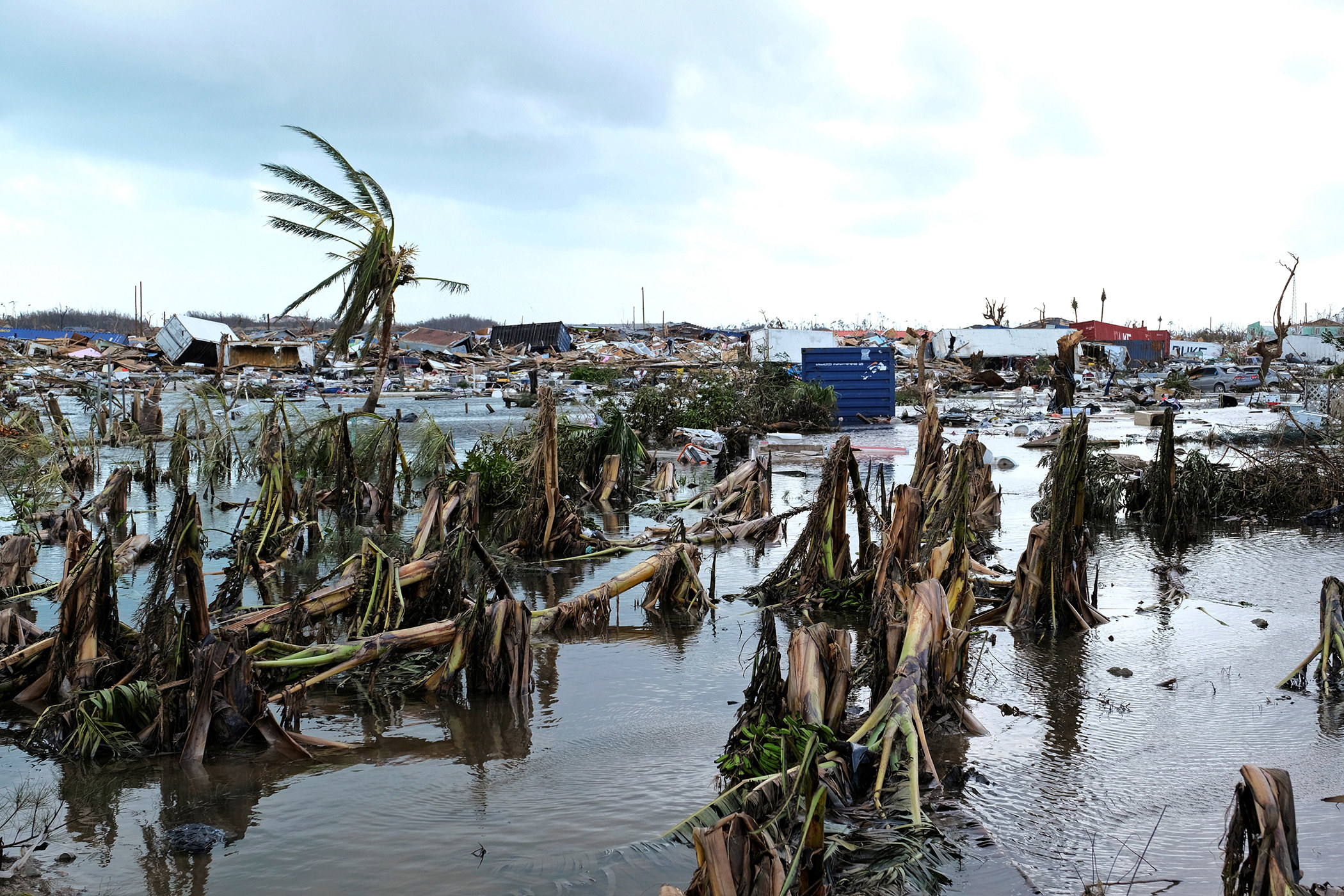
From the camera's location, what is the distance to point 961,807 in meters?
4.23

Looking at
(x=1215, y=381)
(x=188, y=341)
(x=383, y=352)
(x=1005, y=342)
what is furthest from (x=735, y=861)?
(x=188, y=341)

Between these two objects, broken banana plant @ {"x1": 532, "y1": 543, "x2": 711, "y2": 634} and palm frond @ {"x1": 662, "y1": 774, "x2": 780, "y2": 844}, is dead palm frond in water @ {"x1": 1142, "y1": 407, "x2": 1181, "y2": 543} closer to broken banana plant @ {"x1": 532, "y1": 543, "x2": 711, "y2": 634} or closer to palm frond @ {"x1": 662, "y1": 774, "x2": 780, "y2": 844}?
broken banana plant @ {"x1": 532, "y1": 543, "x2": 711, "y2": 634}

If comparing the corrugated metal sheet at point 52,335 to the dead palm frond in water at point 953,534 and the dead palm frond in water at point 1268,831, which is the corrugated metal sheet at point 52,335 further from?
the dead palm frond in water at point 1268,831

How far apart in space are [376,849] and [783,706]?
5.84 feet

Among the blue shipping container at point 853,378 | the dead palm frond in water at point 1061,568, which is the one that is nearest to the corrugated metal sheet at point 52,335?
the blue shipping container at point 853,378

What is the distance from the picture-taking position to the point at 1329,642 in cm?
550

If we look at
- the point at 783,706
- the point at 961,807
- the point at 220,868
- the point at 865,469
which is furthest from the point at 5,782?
the point at 865,469

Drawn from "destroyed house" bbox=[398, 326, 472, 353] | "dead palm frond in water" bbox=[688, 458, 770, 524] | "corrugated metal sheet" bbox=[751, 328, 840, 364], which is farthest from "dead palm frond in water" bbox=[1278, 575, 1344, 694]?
"destroyed house" bbox=[398, 326, 472, 353]

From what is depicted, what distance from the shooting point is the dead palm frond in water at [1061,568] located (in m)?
6.82

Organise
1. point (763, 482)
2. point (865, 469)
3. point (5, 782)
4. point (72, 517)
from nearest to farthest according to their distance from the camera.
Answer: point (5, 782)
point (72, 517)
point (763, 482)
point (865, 469)

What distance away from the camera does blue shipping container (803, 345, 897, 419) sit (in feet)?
84.4

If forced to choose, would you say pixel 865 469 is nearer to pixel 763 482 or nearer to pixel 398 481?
pixel 763 482

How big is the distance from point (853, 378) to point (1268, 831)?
919 inches

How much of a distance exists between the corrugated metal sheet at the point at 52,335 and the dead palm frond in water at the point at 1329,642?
2114 inches
